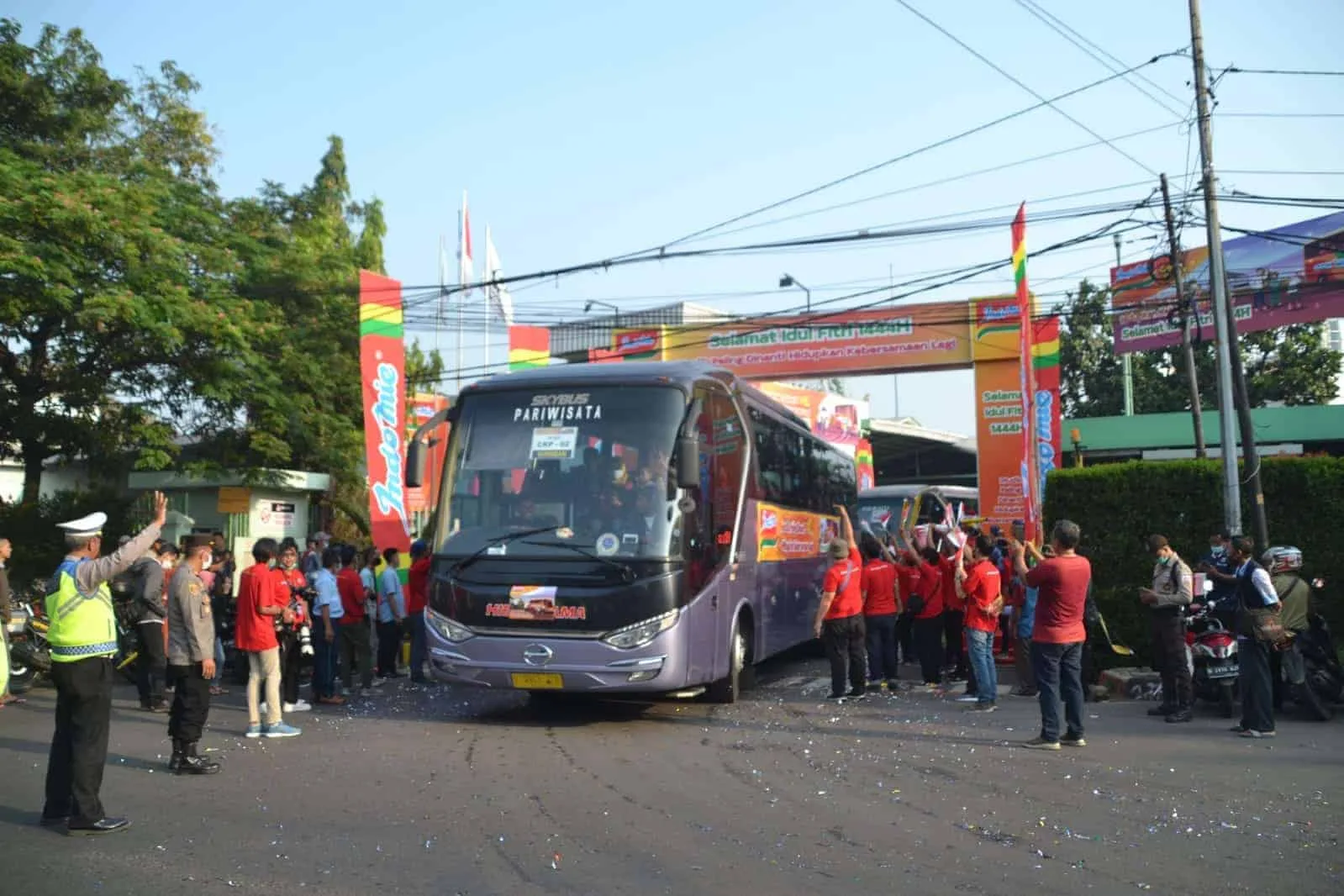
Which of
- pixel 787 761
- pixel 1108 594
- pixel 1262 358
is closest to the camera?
pixel 787 761

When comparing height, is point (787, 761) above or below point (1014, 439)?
below

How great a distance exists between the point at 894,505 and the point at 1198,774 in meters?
19.8

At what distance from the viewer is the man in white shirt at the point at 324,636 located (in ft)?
43.1

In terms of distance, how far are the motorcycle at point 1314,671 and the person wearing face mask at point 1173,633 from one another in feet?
2.90

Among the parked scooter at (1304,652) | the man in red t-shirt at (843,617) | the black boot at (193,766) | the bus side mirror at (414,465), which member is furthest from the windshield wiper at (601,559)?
the parked scooter at (1304,652)

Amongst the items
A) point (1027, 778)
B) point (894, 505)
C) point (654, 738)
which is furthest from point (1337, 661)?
point (894, 505)

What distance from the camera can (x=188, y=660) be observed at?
925 centimetres

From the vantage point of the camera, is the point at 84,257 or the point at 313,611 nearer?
the point at 313,611

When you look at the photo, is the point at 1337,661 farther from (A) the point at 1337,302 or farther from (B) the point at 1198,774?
(A) the point at 1337,302

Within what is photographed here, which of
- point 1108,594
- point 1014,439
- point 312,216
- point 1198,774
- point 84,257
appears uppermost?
point 312,216

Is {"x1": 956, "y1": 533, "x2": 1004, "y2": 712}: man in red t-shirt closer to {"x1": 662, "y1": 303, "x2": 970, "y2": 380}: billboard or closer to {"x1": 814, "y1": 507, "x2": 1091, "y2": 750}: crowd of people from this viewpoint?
{"x1": 814, "y1": 507, "x2": 1091, "y2": 750}: crowd of people

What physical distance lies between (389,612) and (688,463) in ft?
20.8

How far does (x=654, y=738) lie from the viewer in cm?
1053

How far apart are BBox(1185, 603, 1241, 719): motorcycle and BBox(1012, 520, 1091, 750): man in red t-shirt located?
211 cm
